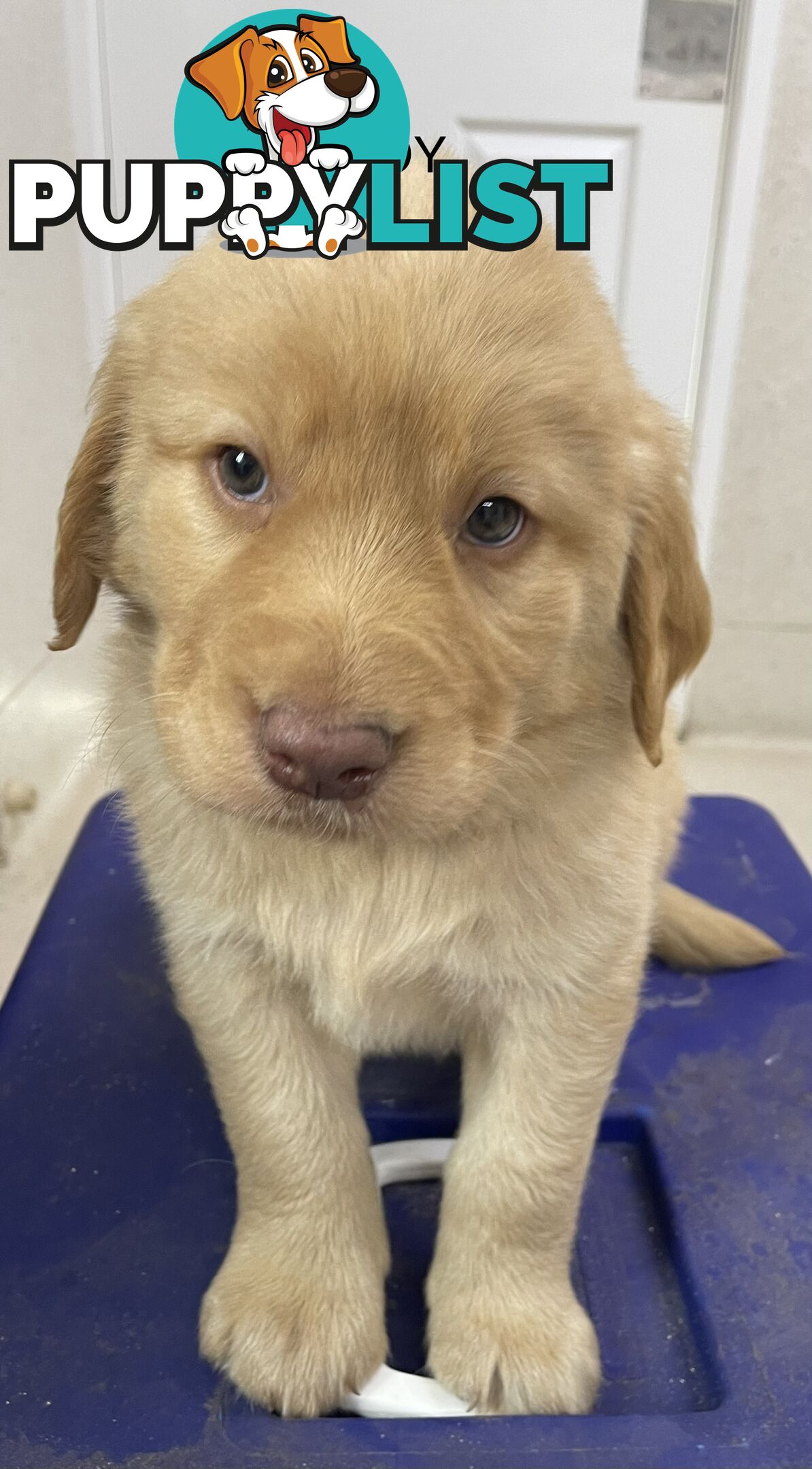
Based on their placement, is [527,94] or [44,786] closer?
[527,94]

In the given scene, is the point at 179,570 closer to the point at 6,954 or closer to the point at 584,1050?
the point at 584,1050

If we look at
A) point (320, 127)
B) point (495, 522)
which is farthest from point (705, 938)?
point (320, 127)

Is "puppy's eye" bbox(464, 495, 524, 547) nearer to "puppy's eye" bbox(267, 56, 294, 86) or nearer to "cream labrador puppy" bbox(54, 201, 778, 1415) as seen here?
"cream labrador puppy" bbox(54, 201, 778, 1415)

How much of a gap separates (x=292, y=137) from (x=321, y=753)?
0.57 metres

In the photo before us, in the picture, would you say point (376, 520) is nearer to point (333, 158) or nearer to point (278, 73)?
point (333, 158)

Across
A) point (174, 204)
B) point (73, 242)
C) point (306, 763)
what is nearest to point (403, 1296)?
point (306, 763)

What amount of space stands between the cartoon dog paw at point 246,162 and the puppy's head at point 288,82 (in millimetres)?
13

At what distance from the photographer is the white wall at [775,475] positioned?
2.11 metres

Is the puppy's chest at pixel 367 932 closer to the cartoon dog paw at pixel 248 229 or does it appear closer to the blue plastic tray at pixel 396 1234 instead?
the blue plastic tray at pixel 396 1234

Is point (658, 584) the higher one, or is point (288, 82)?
point (288, 82)

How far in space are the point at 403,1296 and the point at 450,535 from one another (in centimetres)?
81

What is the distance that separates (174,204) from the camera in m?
1.04

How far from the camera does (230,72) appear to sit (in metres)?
1.04

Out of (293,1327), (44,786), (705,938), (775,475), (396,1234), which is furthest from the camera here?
(775,475)
